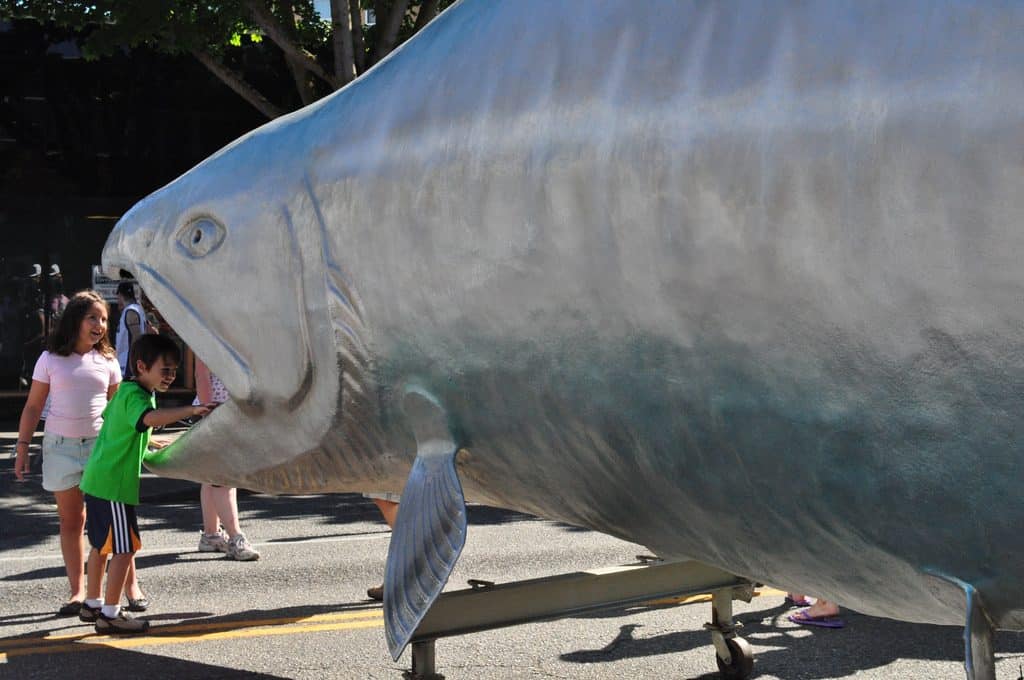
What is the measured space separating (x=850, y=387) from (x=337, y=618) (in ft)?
15.2

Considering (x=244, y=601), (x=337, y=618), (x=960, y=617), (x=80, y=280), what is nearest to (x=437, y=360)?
(x=960, y=617)

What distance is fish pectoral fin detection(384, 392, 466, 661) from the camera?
2.26 meters

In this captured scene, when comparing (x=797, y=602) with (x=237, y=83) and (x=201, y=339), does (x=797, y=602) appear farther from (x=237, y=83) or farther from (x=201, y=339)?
(x=237, y=83)

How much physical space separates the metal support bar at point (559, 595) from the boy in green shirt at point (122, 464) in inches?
75.9

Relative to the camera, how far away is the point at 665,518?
2.08 meters

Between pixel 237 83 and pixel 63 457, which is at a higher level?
pixel 237 83

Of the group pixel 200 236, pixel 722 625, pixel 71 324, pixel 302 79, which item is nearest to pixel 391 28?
pixel 302 79

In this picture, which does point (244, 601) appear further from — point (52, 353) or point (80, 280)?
point (80, 280)

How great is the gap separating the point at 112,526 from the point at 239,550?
6.14 feet

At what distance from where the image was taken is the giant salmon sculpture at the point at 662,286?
1.52 metres

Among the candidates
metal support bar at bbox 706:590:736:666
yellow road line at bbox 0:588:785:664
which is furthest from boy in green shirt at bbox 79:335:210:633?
metal support bar at bbox 706:590:736:666

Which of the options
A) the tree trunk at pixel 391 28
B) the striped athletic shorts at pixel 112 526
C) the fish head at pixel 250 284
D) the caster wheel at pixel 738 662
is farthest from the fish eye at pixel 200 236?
the tree trunk at pixel 391 28

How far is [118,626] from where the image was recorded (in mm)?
5555

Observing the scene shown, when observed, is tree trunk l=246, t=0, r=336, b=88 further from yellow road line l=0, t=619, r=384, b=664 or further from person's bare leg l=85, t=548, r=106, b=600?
yellow road line l=0, t=619, r=384, b=664
